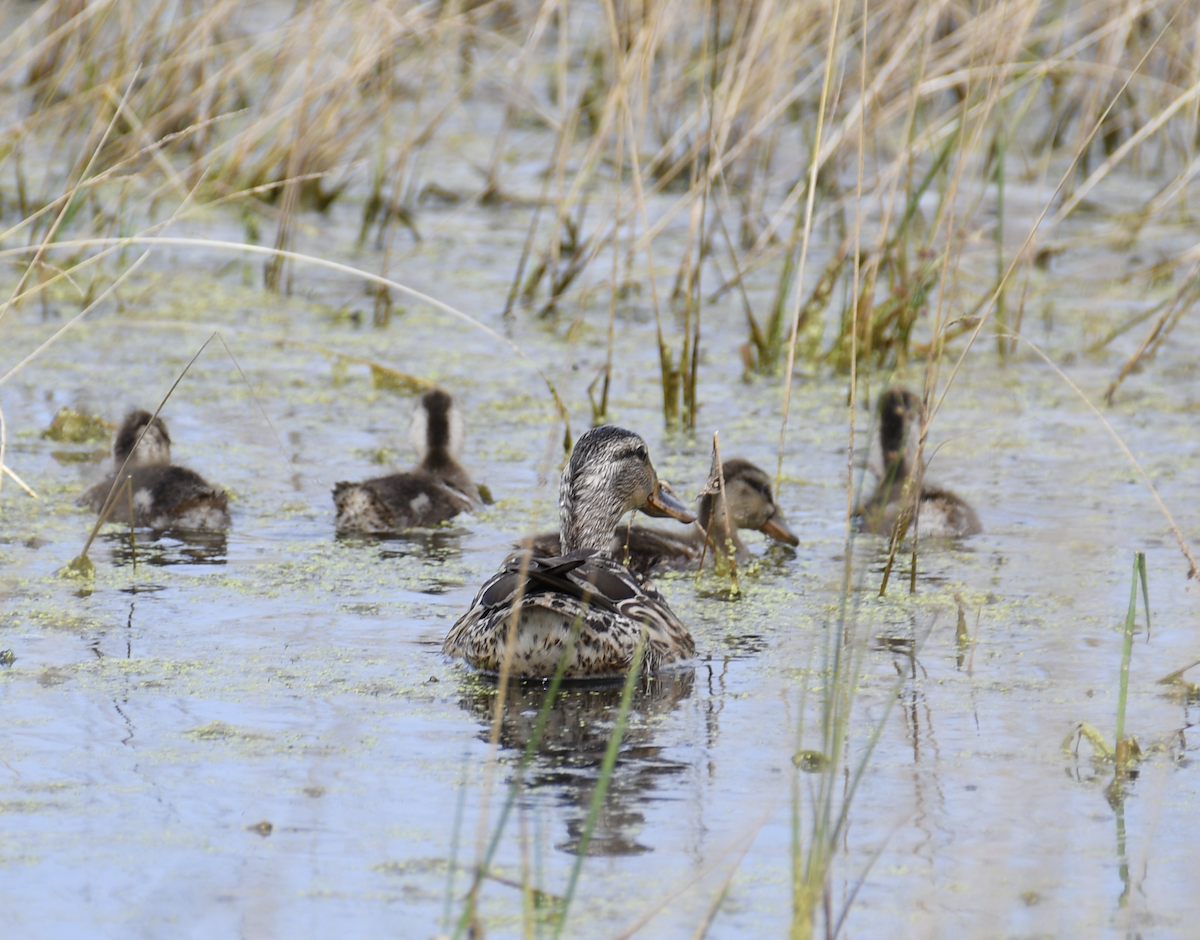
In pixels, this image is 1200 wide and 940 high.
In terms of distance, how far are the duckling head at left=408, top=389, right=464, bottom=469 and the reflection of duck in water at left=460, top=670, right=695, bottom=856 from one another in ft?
7.19

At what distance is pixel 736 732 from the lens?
4000mm

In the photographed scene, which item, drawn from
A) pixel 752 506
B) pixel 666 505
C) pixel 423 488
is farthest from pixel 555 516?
pixel 666 505

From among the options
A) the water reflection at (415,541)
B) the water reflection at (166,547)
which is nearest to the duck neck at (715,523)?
the water reflection at (415,541)

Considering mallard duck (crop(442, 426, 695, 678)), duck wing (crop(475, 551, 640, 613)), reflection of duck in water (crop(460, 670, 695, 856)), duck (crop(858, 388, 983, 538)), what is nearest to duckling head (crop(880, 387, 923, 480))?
duck (crop(858, 388, 983, 538))

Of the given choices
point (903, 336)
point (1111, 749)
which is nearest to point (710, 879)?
point (1111, 749)

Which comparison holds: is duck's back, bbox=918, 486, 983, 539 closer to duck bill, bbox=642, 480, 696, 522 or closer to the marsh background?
the marsh background

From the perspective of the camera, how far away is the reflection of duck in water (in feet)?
11.2

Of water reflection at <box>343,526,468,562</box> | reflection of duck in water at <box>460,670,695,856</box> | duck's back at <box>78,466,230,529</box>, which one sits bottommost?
reflection of duck in water at <box>460,670,695,856</box>

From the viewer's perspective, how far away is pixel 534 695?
14.3 ft

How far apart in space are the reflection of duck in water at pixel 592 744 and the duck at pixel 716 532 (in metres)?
1.26

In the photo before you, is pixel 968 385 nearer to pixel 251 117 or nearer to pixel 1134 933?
pixel 251 117

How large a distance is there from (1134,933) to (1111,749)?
0.84 m

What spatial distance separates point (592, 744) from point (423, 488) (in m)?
2.34

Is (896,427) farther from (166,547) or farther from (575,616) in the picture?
(575,616)
